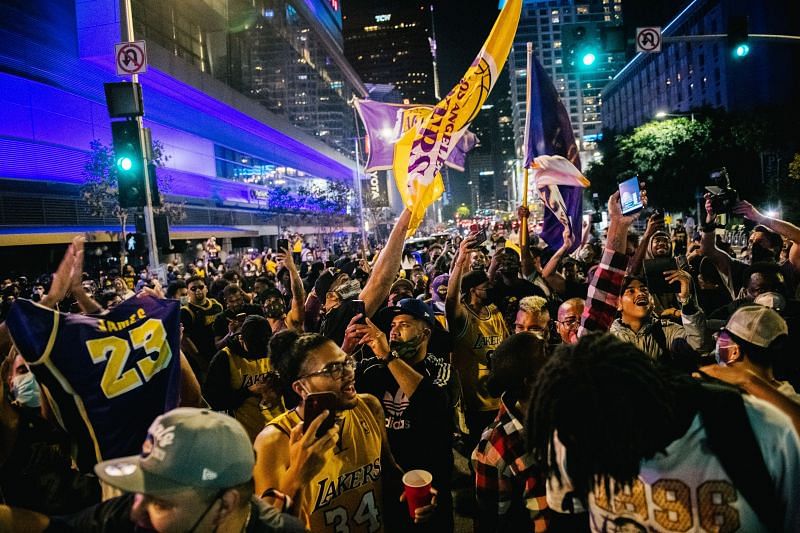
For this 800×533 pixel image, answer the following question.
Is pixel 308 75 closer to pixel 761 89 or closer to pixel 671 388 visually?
pixel 761 89

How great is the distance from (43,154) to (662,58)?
73.2 metres

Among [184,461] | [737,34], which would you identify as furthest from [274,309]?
[737,34]

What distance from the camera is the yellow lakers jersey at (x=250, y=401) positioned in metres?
4.20

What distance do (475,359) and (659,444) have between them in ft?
11.0

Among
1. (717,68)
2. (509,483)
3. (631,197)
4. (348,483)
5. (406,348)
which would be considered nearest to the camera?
(509,483)

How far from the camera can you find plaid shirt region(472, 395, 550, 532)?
2.31 m

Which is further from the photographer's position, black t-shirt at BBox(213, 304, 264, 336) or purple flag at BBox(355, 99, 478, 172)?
purple flag at BBox(355, 99, 478, 172)

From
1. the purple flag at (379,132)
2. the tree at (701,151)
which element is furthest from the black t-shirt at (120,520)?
the tree at (701,151)

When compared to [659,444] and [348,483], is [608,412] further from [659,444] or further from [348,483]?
[348,483]

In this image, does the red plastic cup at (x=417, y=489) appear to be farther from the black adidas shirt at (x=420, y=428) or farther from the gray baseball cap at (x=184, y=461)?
the gray baseball cap at (x=184, y=461)

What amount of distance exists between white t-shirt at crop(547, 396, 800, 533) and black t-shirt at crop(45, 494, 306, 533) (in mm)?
1067

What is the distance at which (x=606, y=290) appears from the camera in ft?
12.0

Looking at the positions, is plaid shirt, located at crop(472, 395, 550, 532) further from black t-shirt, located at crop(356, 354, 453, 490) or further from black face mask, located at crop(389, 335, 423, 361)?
black face mask, located at crop(389, 335, 423, 361)

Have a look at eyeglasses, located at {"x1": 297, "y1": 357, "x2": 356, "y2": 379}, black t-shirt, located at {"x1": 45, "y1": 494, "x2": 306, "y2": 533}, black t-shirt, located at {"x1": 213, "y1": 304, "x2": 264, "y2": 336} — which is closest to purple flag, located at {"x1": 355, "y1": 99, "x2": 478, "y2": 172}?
black t-shirt, located at {"x1": 213, "y1": 304, "x2": 264, "y2": 336}
